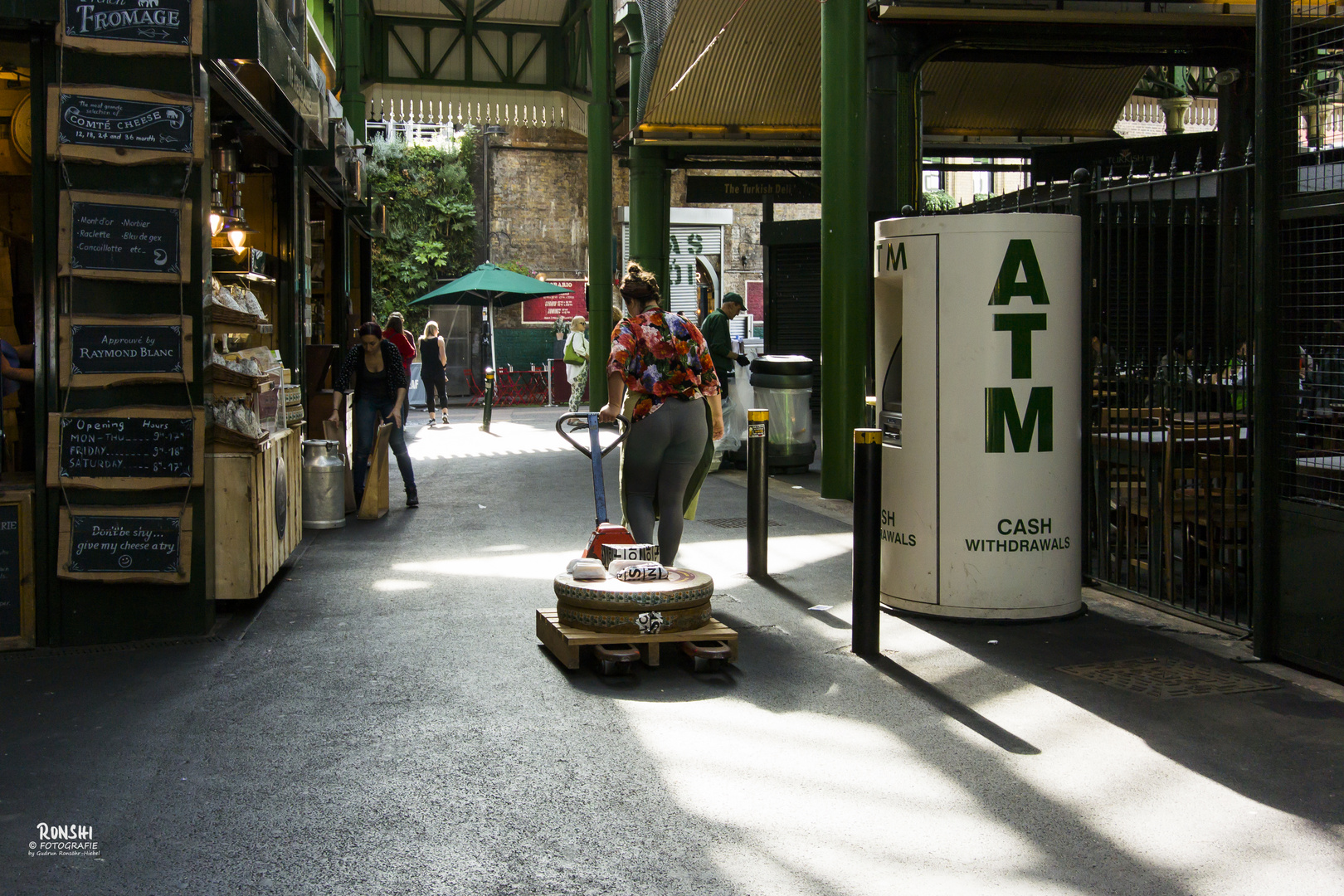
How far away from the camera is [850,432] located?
11.9 metres

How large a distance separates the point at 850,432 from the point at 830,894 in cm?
856

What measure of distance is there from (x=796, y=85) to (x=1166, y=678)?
1407 cm

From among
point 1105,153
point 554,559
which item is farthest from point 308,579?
point 1105,153

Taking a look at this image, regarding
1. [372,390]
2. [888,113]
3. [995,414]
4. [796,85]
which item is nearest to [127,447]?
[995,414]

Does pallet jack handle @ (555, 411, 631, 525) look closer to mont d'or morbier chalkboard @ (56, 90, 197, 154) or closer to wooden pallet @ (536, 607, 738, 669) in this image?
wooden pallet @ (536, 607, 738, 669)

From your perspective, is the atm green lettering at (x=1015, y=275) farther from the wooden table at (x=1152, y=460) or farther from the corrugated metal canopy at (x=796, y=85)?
the corrugated metal canopy at (x=796, y=85)

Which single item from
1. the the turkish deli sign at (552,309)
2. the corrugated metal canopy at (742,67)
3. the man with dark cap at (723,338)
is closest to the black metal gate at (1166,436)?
the man with dark cap at (723,338)

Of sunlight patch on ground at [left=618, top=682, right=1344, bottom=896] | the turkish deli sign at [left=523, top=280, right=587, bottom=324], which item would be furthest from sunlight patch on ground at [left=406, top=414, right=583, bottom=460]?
sunlight patch on ground at [left=618, top=682, right=1344, bottom=896]

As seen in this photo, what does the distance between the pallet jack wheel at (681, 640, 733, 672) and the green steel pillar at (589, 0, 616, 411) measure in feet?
49.9

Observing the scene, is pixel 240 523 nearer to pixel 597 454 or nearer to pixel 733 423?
pixel 597 454

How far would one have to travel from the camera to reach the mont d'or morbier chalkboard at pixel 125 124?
249 inches

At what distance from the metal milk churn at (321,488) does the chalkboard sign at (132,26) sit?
4.78 meters

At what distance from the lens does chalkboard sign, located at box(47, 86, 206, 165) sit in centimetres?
632

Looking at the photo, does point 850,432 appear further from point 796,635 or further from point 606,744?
point 606,744
